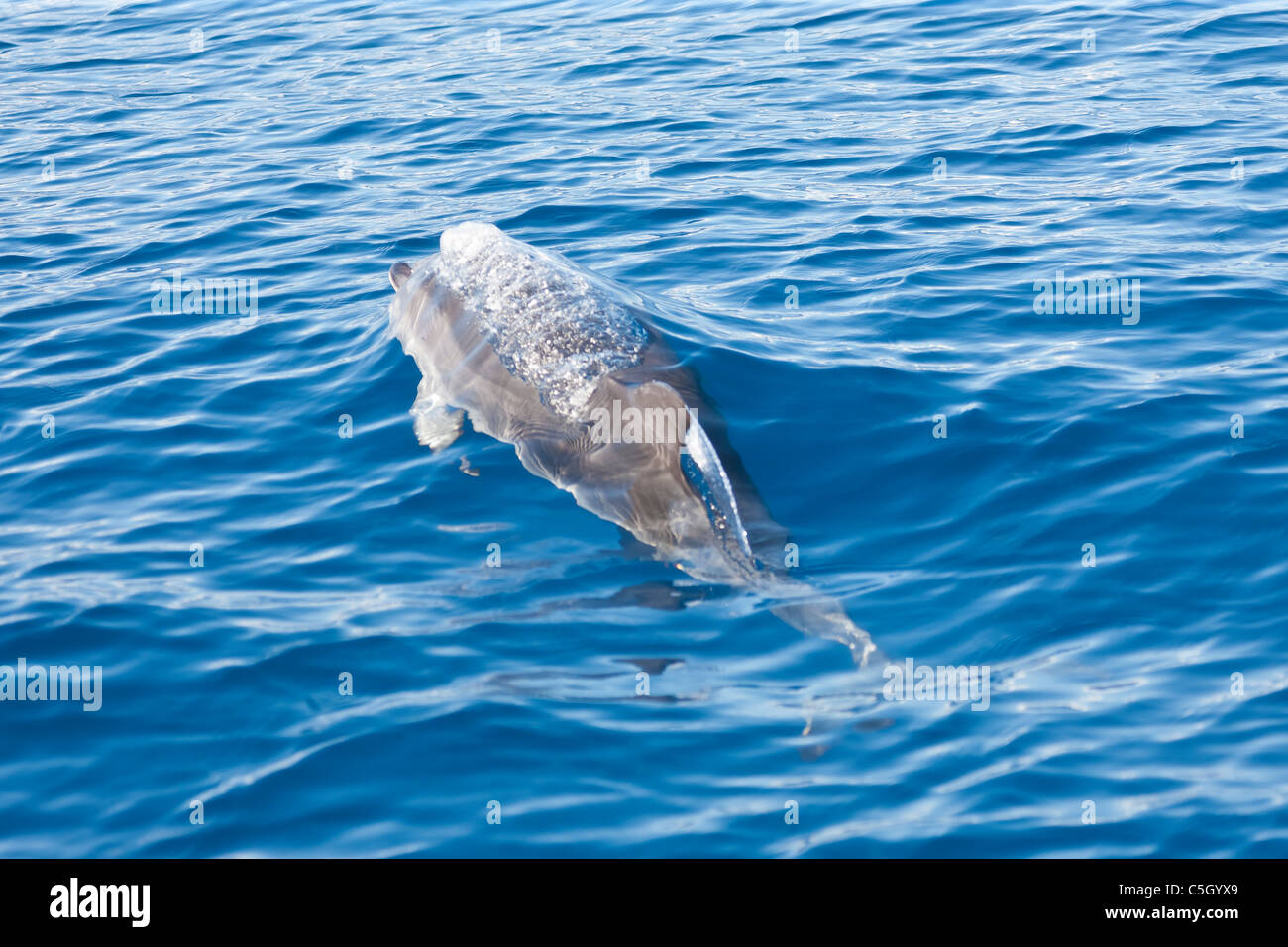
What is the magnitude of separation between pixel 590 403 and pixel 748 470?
1281mm

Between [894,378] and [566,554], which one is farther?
[894,378]

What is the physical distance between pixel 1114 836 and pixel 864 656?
1826 millimetres

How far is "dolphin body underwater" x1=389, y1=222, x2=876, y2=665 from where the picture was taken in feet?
27.5

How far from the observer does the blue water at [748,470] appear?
267 inches

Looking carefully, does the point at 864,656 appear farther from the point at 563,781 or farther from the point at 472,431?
the point at 472,431

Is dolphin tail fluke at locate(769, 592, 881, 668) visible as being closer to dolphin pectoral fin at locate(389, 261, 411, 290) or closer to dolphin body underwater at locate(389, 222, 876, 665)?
dolphin body underwater at locate(389, 222, 876, 665)

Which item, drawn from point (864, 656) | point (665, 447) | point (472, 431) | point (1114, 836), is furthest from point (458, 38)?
point (1114, 836)

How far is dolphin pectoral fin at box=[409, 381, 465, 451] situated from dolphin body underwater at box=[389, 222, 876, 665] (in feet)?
0.04

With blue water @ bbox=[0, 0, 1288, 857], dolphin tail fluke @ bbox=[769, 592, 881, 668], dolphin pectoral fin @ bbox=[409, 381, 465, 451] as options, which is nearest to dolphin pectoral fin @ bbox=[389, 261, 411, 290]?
blue water @ bbox=[0, 0, 1288, 857]

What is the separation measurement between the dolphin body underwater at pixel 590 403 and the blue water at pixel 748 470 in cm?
23

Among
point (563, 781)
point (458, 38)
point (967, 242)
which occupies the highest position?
point (458, 38)

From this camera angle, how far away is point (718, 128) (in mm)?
18594

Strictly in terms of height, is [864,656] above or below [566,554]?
below

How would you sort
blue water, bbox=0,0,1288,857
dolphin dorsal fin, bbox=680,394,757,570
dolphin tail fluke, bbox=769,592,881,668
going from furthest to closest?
dolphin dorsal fin, bbox=680,394,757,570 → dolphin tail fluke, bbox=769,592,881,668 → blue water, bbox=0,0,1288,857
